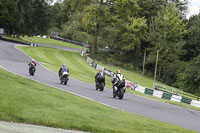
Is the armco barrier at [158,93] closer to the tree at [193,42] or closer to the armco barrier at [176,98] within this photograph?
the armco barrier at [176,98]

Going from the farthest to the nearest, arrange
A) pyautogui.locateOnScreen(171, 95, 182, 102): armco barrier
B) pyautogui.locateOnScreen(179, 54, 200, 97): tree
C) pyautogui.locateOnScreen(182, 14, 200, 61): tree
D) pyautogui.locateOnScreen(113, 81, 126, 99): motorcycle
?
pyautogui.locateOnScreen(182, 14, 200, 61): tree, pyautogui.locateOnScreen(179, 54, 200, 97): tree, pyautogui.locateOnScreen(171, 95, 182, 102): armco barrier, pyautogui.locateOnScreen(113, 81, 126, 99): motorcycle

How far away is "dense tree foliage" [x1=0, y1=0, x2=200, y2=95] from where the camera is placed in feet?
201

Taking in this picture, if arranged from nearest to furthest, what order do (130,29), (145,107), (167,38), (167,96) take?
(145,107)
(167,96)
(130,29)
(167,38)

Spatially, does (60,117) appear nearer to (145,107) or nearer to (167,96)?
(145,107)

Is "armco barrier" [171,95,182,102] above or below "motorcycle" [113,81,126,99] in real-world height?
below

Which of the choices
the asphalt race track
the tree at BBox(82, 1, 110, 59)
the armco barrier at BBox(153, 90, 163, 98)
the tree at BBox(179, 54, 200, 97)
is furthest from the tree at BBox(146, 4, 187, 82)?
the asphalt race track

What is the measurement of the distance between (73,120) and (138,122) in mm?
2965

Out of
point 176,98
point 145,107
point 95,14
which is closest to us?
point 145,107

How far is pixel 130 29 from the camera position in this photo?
6781 cm

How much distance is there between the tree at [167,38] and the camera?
68750 millimetres

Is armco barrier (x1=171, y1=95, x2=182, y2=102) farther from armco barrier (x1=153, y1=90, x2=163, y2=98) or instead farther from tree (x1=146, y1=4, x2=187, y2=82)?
tree (x1=146, y1=4, x2=187, y2=82)

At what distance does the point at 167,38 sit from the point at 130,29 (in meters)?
8.50

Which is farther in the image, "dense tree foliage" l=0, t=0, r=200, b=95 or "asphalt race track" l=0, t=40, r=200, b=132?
"dense tree foliage" l=0, t=0, r=200, b=95

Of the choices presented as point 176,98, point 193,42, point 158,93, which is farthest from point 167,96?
point 193,42
